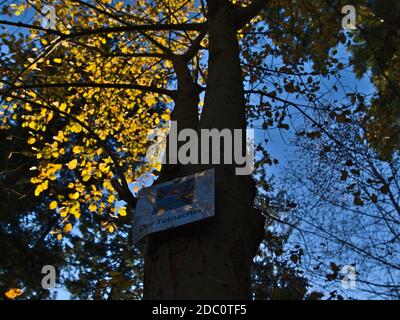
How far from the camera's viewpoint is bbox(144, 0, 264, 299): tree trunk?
1646 mm

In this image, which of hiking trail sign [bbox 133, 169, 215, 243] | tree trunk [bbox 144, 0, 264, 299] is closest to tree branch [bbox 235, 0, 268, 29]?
tree trunk [bbox 144, 0, 264, 299]

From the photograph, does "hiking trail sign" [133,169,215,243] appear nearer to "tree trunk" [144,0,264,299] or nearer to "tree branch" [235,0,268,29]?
"tree trunk" [144,0,264,299]

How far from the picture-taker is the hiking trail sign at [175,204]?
73.3 inches

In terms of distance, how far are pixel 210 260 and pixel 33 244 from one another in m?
13.0

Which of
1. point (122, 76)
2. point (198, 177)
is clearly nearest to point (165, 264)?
point (198, 177)

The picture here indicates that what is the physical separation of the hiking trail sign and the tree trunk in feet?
0.16

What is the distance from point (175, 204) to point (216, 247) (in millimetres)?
311

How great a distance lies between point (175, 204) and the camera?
1.94 m

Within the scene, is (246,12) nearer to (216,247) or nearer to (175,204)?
(175,204)

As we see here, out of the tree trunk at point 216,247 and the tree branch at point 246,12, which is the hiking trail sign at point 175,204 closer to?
the tree trunk at point 216,247

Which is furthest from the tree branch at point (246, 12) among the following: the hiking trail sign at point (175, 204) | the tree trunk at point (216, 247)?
the hiking trail sign at point (175, 204)

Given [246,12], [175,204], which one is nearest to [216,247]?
[175,204]

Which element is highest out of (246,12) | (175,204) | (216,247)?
(246,12)
